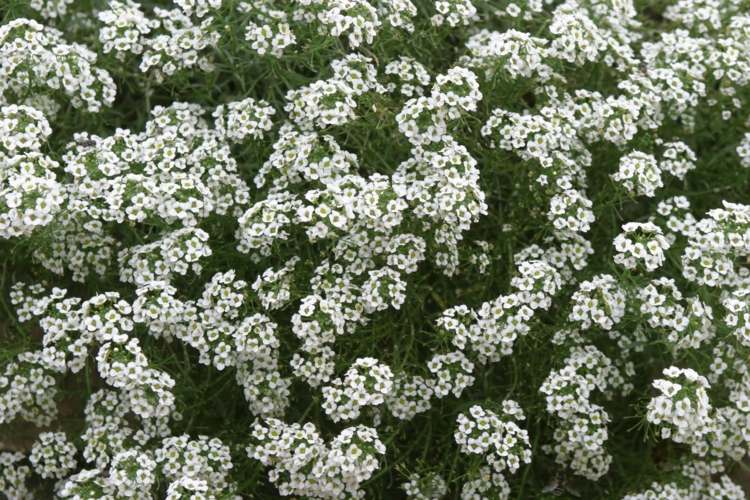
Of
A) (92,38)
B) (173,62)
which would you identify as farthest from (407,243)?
(92,38)

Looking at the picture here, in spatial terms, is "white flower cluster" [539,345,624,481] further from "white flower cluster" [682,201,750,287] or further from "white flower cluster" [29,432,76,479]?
"white flower cluster" [29,432,76,479]

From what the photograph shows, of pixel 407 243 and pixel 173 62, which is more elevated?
pixel 173 62

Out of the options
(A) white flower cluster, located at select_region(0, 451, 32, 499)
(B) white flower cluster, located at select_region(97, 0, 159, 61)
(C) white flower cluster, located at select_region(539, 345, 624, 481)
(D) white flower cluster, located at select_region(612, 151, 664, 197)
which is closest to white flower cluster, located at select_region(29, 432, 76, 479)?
(A) white flower cluster, located at select_region(0, 451, 32, 499)

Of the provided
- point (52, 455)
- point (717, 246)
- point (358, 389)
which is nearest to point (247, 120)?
point (358, 389)

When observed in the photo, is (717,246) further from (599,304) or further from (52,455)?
(52,455)

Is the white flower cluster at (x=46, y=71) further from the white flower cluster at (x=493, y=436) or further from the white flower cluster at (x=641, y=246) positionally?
the white flower cluster at (x=641, y=246)

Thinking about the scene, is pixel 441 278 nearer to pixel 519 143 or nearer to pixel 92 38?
pixel 519 143

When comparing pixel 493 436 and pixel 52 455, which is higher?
pixel 493 436

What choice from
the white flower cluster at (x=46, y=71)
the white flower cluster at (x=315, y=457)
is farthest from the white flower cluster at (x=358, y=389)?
the white flower cluster at (x=46, y=71)
